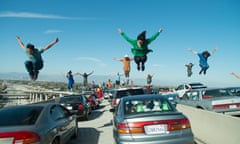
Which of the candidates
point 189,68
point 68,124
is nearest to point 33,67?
point 68,124

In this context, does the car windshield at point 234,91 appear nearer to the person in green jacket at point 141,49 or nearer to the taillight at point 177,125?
the person in green jacket at point 141,49

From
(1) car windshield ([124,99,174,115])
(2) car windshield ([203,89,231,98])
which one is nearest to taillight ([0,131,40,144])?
(1) car windshield ([124,99,174,115])

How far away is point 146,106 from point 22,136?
2.93 metres

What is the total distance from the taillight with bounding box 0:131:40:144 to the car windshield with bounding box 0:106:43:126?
553 millimetres

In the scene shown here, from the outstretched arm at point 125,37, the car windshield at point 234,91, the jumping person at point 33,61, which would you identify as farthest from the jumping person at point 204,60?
the jumping person at point 33,61

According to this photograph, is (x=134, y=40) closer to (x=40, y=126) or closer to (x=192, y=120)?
(x=192, y=120)

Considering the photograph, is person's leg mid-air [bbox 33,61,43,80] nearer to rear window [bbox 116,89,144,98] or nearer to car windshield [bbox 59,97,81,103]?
rear window [bbox 116,89,144,98]

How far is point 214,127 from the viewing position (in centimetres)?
644

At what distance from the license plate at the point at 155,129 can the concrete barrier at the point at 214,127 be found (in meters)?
1.55

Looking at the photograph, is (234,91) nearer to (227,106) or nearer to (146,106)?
(227,106)

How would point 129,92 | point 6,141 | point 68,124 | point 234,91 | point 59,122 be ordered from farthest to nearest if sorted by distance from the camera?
point 129,92 < point 234,91 < point 68,124 < point 59,122 < point 6,141

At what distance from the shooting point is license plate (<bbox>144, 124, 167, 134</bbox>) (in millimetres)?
4973

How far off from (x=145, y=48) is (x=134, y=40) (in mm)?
591

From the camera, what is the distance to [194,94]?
1209 cm
